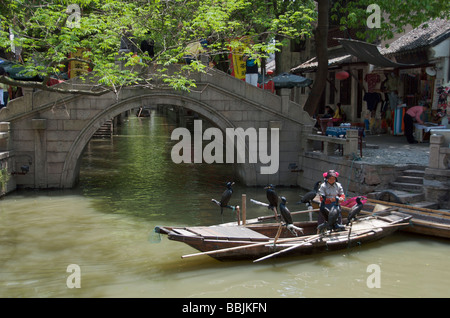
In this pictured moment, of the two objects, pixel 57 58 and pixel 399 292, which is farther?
pixel 57 58

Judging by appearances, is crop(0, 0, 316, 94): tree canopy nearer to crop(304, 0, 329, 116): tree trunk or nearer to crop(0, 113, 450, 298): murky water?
crop(304, 0, 329, 116): tree trunk

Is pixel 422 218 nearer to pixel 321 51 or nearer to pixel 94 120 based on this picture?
pixel 321 51

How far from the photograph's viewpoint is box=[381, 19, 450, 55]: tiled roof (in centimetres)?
1592

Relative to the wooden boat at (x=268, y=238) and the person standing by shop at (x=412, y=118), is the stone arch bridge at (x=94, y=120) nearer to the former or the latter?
the person standing by shop at (x=412, y=118)

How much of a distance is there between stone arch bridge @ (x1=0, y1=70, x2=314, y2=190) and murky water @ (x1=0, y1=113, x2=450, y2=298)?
0.85 m

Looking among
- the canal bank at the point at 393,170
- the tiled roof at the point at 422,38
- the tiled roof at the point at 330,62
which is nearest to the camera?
the canal bank at the point at 393,170

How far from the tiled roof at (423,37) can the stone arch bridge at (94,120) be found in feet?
13.6

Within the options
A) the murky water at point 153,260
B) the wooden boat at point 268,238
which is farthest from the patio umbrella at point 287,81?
the wooden boat at point 268,238

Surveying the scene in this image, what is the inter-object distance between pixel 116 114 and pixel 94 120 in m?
0.71

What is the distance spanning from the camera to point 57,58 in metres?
10.5

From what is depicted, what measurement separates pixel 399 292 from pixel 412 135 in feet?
32.8

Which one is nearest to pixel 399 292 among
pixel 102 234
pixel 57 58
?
pixel 102 234

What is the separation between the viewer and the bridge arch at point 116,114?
15383mm

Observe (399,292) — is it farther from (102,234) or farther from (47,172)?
(47,172)
